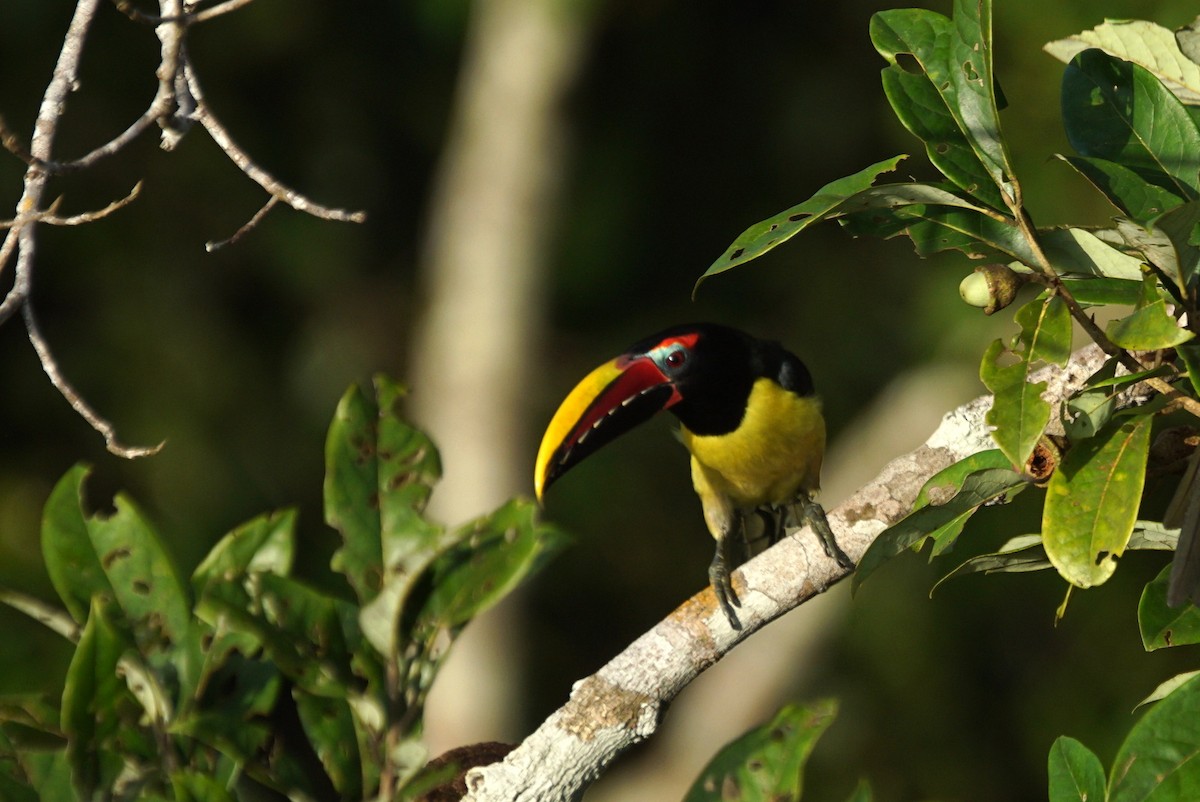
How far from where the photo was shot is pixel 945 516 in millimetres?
1342

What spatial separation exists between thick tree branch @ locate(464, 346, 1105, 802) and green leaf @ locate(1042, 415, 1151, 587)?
7.2 inches

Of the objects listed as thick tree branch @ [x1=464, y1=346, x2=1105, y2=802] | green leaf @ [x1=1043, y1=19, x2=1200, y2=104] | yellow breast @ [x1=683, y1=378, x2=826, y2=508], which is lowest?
yellow breast @ [x1=683, y1=378, x2=826, y2=508]

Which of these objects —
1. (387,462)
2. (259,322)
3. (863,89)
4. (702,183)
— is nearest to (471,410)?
(259,322)

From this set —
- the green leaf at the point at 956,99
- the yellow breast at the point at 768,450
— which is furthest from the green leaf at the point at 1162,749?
the yellow breast at the point at 768,450

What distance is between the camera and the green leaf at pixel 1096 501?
1200mm

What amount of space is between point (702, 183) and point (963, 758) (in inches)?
111

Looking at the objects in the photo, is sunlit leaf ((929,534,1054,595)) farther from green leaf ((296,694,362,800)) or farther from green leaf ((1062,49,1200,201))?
green leaf ((296,694,362,800))

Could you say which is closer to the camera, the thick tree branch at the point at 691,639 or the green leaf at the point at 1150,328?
the green leaf at the point at 1150,328

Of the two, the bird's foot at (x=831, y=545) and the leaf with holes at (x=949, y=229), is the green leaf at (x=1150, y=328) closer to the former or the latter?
the leaf with holes at (x=949, y=229)

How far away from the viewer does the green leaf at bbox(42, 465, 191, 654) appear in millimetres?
1415

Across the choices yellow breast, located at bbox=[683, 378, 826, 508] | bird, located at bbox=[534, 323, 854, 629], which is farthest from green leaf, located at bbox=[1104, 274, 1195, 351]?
yellow breast, located at bbox=[683, 378, 826, 508]

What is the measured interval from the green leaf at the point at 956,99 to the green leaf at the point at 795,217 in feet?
0.20

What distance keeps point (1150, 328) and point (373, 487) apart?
0.72 meters

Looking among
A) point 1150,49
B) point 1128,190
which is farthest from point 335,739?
point 1150,49
